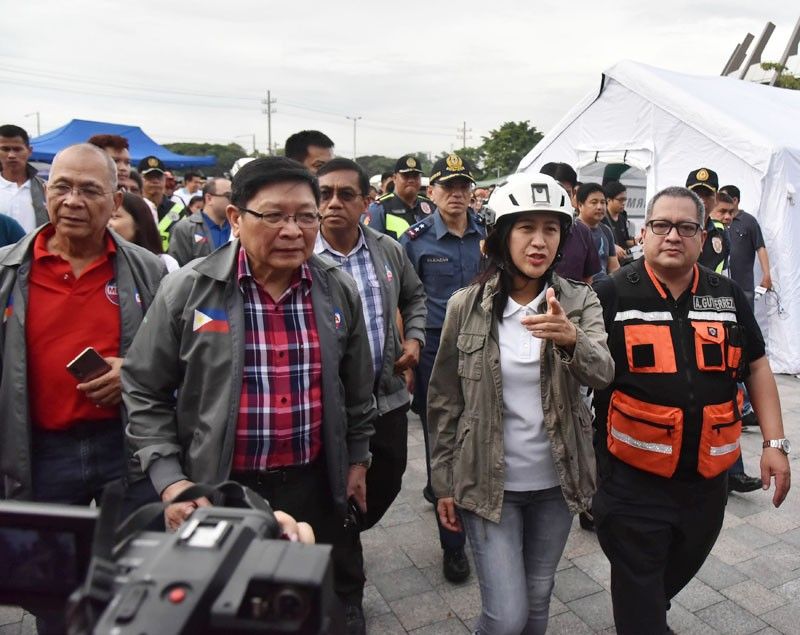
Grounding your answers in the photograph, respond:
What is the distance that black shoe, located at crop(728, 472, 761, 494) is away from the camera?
4331 mm

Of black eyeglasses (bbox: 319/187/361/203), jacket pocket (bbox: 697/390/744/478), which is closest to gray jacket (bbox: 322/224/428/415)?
black eyeglasses (bbox: 319/187/361/203)

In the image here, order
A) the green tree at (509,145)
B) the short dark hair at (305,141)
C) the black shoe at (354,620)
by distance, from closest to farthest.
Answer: the black shoe at (354,620)
the short dark hair at (305,141)
the green tree at (509,145)

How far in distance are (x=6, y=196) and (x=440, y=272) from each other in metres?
3.21

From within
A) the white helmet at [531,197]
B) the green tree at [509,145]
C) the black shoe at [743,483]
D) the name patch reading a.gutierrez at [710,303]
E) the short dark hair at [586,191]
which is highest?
the green tree at [509,145]

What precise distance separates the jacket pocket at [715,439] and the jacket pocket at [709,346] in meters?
0.16

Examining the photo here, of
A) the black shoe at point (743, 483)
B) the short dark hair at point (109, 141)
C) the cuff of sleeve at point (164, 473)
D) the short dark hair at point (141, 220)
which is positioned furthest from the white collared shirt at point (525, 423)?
the short dark hair at point (109, 141)

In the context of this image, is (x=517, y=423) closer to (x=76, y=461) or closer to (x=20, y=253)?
(x=76, y=461)

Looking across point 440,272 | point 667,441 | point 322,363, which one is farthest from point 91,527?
point 440,272

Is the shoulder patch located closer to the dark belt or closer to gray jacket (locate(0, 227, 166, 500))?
the dark belt

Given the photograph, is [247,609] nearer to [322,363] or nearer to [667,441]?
[322,363]

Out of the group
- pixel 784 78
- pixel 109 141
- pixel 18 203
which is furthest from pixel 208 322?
pixel 784 78

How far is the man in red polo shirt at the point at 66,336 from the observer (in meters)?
2.27

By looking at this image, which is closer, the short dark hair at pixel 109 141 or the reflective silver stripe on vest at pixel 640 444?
the reflective silver stripe on vest at pixel 640 444

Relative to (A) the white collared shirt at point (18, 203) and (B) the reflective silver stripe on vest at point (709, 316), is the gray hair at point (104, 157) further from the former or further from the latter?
(A) the white collared shirt at point (18, 203)
